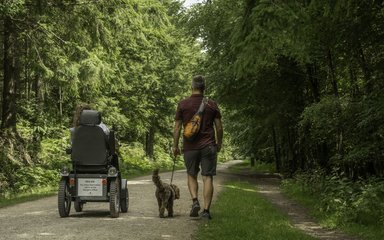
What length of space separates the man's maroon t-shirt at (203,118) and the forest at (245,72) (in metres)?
0.97

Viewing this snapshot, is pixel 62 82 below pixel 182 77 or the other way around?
below

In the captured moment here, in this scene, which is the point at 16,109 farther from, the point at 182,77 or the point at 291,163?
the point at 182,77

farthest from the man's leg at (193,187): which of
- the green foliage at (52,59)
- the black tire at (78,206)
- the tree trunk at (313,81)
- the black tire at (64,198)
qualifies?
the tree trunk at (313,81)

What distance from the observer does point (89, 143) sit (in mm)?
8164

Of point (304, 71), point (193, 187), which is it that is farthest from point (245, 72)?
point (304, 71)

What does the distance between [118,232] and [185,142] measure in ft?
6.57

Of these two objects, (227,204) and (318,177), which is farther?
(318,177)

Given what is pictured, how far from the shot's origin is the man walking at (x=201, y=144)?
771 cm

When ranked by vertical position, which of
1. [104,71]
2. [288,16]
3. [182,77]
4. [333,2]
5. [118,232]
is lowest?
[118,232]

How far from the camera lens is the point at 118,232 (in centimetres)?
650

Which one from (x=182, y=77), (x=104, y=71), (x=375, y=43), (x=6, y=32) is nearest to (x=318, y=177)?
(x=375, y=43)

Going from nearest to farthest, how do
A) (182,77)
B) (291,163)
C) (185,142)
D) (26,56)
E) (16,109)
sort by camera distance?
(185,142)
(26,56)
(16,109)
(291,163)
(182,77)

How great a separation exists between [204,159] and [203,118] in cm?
68

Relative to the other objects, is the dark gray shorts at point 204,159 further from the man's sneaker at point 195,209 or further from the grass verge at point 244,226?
the grass verge at point 244,226
